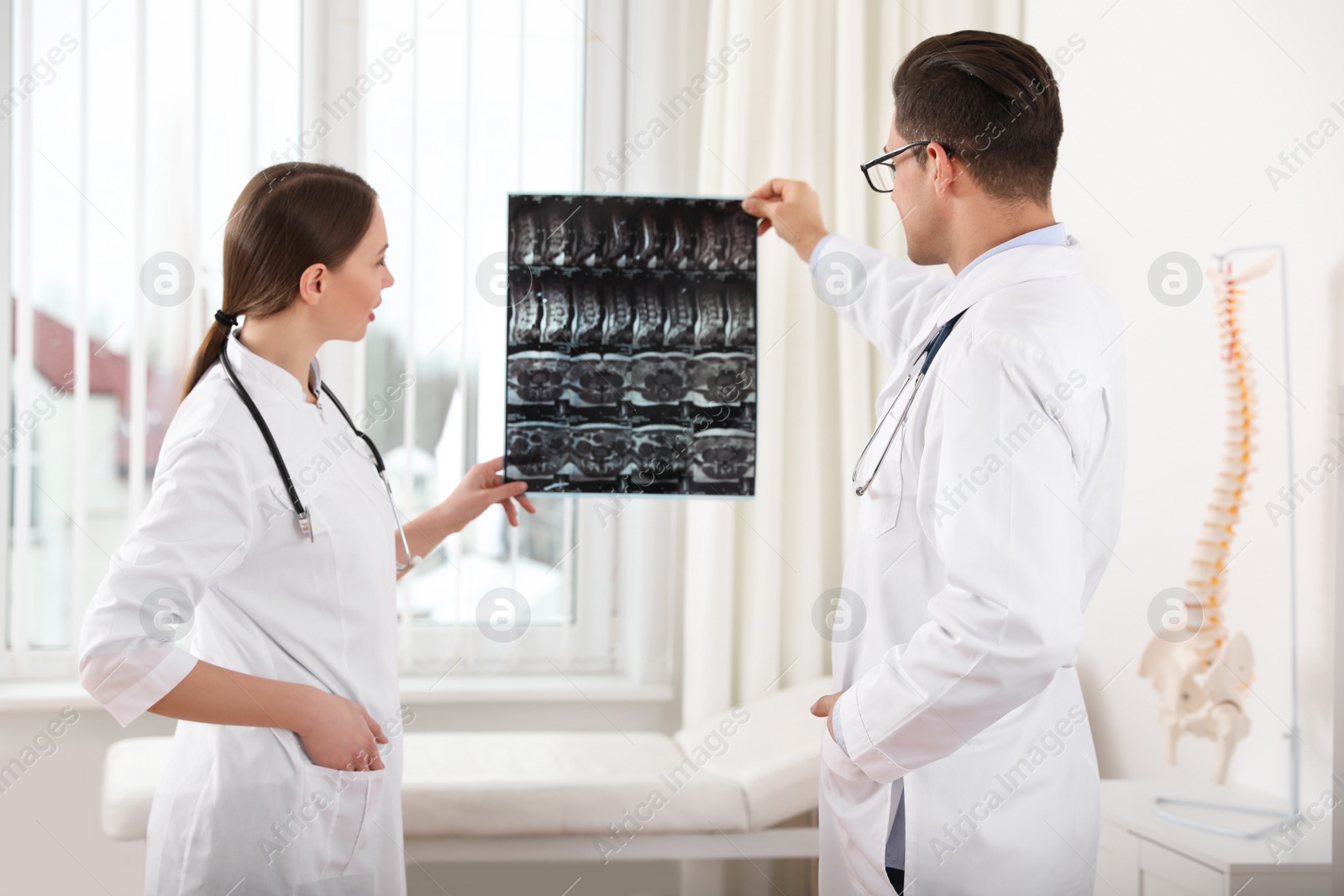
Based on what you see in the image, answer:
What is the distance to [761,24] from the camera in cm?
246

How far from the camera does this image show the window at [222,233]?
2414 mm

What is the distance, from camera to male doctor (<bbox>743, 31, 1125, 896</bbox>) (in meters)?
0.98

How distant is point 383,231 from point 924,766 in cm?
104

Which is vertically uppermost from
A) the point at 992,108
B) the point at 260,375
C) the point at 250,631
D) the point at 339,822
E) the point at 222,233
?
the point at 222,233

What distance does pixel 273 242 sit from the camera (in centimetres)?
127

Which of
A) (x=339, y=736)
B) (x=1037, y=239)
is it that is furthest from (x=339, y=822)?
(x=1037, y=239)

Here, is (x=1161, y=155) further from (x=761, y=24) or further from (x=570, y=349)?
(x=570, y=349)

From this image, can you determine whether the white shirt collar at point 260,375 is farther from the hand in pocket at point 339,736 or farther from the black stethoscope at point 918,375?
the black stethoscope at point 918,375

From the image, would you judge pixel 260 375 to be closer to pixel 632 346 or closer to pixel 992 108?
pixel 632 346

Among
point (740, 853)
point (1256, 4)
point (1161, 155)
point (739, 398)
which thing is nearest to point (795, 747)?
point (740, 853)

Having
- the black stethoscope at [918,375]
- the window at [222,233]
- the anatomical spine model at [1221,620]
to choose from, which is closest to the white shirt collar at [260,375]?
the black stethoscope at [918,375]

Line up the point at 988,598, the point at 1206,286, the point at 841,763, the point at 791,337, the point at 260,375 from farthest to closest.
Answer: the point at 791,337, the point at 1206,286, the point at 260,375, the point at 841,763, the point at 988,598

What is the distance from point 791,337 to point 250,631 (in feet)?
5.31

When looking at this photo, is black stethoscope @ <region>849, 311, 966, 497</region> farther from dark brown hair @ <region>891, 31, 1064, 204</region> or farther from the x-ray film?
the x-ray film
